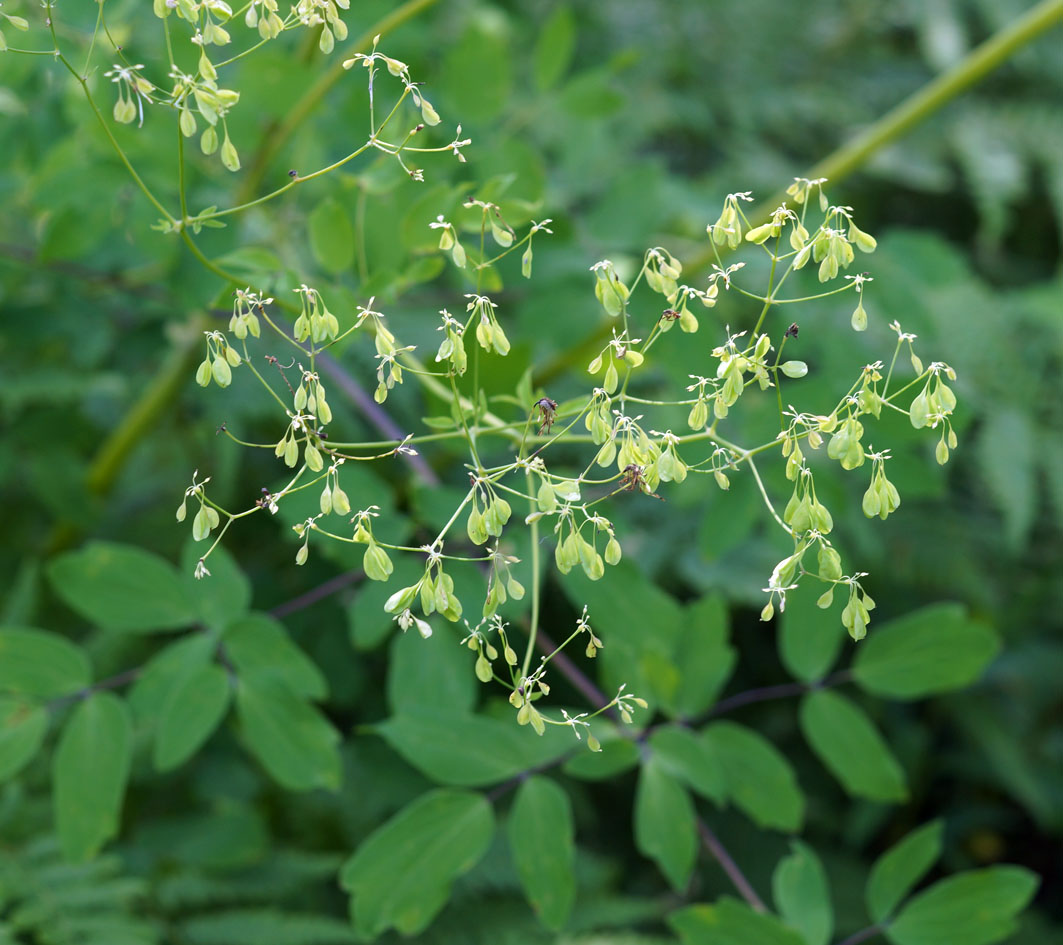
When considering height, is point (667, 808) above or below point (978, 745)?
above

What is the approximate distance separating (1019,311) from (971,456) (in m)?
0.32

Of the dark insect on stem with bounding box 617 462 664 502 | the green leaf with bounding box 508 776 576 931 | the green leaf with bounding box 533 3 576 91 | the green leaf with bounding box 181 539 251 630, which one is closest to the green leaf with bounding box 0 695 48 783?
the green leaf with bounding box 181 539 251 630

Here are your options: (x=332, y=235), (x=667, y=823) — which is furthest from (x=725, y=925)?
(x=332, y=235)

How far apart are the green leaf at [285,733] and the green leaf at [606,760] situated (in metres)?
0.21

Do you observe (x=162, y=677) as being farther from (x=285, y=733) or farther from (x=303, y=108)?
(x=303, y=108)

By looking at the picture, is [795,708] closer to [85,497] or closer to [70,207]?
[85,497]

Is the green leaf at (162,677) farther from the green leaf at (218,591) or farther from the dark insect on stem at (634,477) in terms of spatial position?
the dark insect on stem at (634,477)

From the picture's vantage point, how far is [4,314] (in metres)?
1.14

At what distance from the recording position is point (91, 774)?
0.86 metres

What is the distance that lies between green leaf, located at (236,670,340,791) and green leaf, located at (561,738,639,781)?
21cm

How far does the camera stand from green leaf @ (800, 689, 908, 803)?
95cm

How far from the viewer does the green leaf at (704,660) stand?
944 mm

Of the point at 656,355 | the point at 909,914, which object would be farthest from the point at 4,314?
the point at 909,914

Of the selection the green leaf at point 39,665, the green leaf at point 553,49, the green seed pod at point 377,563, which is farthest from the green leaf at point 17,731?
the green leaf at point 553,49
